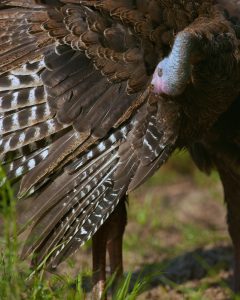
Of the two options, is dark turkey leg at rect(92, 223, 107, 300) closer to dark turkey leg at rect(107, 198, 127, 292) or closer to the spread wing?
dark turkey leg at rect(107, 198, 127, 292)

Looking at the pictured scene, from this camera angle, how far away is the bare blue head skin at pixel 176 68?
522cm

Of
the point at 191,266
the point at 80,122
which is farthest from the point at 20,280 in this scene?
the point at 191,266

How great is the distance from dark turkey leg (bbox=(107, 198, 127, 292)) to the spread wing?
0.31 m

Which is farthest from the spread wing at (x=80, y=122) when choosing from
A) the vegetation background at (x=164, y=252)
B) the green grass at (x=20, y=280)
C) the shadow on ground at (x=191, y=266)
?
the shadow on ground at (x=191, y=266)

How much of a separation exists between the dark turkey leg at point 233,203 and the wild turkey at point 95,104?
31.0 inches

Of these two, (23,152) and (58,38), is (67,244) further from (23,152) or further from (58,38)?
(58,38)

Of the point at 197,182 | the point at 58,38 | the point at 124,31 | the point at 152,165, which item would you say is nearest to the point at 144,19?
the point at 124,31

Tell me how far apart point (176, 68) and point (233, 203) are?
1881 mm

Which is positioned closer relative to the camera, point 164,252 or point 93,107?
point 93,107

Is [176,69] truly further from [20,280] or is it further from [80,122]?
[20,280]

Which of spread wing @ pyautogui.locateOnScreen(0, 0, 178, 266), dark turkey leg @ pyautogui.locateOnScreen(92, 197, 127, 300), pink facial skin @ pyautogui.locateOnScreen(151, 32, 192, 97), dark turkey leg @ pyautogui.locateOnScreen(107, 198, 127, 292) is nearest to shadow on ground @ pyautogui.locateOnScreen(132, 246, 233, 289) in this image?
dark turkey leg @ pyautogui.locateOnScreen(107, 198, 127, 292)

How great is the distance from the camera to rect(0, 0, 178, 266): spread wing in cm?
559

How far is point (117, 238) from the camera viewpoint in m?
6.19

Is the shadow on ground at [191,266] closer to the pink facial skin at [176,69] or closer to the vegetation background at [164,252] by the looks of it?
the vegetation background at [164,252]
